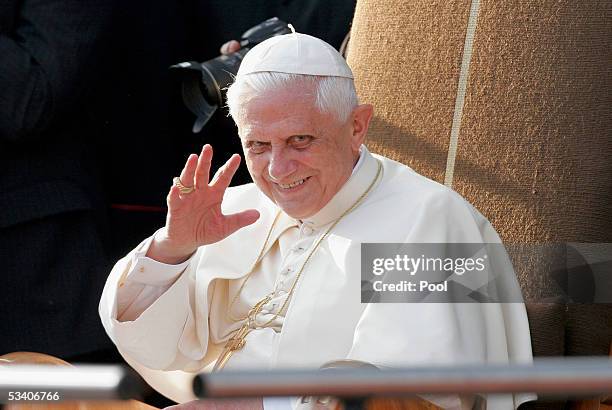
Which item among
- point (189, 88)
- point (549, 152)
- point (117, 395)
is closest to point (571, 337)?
point (549, 152)

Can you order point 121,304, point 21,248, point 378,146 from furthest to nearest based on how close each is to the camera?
point 21,248, point 378,146, point 121,304

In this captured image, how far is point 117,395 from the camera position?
4.32ft

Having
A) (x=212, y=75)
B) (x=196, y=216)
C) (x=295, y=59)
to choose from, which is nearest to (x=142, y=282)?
(x=196, y=216)

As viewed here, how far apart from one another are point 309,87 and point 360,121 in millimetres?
195

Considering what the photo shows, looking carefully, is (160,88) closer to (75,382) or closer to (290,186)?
(290,186)

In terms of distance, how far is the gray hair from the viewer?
3023 mm

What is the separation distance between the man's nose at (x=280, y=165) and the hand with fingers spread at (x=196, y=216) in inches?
4.1

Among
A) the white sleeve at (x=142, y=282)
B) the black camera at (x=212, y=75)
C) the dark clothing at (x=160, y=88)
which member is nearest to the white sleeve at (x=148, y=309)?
the white sleeve at (x=142, y=282)

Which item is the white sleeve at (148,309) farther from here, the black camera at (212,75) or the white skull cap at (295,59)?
the black camera at (212,75)

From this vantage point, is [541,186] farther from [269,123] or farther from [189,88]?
[189,88]

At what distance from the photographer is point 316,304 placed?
10.1ft

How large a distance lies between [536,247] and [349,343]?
0.76 metres

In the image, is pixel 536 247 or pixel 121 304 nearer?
pixel 121 304

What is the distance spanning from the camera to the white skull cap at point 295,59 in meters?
3.06
